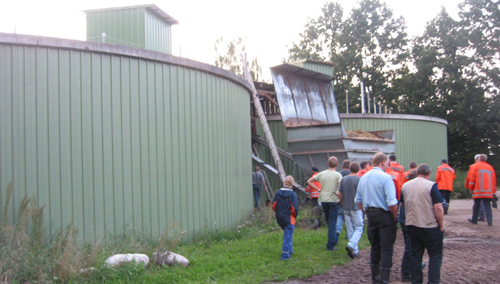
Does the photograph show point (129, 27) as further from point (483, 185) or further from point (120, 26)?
point (483, 185)

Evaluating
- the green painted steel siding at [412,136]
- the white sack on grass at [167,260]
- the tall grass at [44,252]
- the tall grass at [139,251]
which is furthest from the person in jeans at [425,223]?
the green painted steel siding at [412,136]

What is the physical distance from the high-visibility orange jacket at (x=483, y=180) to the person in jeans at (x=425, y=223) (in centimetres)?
589

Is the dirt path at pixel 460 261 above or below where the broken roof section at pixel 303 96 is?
below

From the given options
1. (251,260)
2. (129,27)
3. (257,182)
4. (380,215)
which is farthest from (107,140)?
(257,182)

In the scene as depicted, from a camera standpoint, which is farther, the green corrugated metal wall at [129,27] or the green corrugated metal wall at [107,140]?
the green corrugated metal wall at [129,27]

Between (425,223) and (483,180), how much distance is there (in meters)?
6.12

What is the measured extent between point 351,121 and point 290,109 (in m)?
3.78

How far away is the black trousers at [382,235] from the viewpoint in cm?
582

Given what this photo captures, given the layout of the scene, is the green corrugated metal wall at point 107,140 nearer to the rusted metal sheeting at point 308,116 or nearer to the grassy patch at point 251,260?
the grassy patch at point 251,260

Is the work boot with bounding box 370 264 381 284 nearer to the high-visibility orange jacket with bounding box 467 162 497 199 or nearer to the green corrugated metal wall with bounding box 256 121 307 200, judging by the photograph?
the high-visibility orange jacket with bounding box 467 162 497 199

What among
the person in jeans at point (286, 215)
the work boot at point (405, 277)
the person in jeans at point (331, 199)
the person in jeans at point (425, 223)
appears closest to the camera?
the person in jeans at point (425, 223)

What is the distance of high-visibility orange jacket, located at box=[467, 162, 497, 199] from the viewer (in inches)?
412

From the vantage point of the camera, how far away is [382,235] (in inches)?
231

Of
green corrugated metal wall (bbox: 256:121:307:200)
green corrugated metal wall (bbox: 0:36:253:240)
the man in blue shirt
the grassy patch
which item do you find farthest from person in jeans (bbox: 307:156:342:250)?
green corrugated metal wall (bbox: 256:121:307:200)
